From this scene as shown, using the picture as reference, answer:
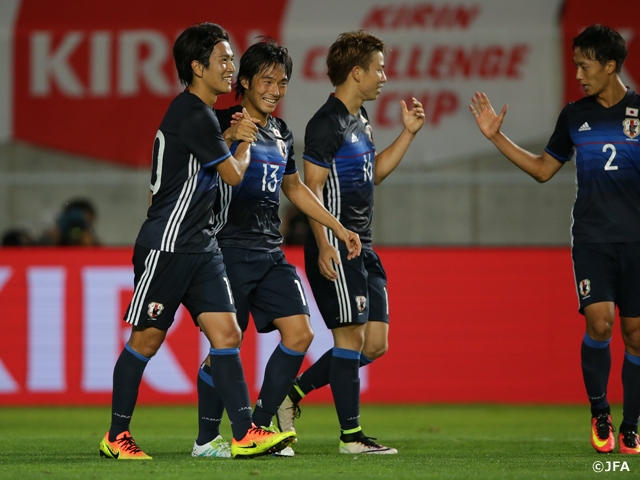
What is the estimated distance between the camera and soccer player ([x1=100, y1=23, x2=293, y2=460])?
204 inches

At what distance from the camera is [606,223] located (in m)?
5.90

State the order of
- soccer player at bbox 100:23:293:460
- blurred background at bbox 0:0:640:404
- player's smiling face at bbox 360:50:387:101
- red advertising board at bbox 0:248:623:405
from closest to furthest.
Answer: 1. soccer player at bbox 100:23:293:460
2. player's smiling face at bbox 360:50:387:101
3. red advertising board at bbox 0:248:623:405
4. blurred background at bbox 0:0:640:404

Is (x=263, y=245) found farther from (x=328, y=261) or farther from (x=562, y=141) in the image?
(x=562, y=141)

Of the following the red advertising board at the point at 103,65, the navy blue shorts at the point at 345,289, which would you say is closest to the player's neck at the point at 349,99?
the navy blue shorts at the point at 345,289

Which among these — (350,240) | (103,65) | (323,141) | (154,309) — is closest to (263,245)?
(350,240)

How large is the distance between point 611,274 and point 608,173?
0.58m

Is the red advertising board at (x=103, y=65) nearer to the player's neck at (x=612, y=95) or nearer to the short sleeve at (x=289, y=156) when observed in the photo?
the short sleeve at (x=289, y=156)

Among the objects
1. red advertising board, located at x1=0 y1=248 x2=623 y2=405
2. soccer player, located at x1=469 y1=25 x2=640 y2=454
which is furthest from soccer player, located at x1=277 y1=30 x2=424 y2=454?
red advertising board, located at x1=0 y1=248 x2=623 y2=405

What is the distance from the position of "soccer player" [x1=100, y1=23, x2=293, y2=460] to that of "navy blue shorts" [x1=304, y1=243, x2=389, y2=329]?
823 millimetres

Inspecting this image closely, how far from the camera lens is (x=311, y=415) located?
29.7 feet

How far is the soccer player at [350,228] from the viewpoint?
5.89 m

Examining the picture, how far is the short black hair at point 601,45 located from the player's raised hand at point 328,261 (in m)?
1.86

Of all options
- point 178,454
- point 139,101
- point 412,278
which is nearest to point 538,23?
point 412,278

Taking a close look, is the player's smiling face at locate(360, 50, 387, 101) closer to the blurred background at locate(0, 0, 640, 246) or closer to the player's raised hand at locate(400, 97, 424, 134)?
the player's raised hand at locate(400, 97, 424, 134)
